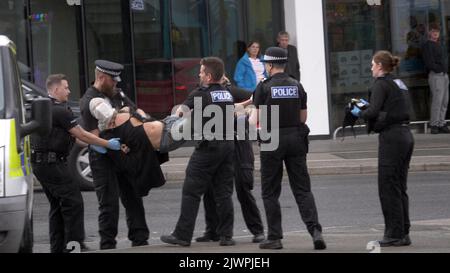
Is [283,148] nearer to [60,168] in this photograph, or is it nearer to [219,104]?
[219,104]

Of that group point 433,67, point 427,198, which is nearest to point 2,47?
point 427,198

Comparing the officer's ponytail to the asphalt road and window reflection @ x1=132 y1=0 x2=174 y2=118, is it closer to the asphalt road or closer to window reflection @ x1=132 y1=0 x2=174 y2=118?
the asphalt road

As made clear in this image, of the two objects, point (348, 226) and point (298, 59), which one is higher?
point (298, 59)

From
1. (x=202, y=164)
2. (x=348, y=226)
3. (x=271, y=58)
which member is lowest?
(x=348, y=226)

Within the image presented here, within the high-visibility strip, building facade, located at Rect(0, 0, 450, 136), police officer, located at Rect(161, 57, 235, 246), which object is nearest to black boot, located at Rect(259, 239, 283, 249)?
police officer, located at Rect(161, 57, 235, 246)

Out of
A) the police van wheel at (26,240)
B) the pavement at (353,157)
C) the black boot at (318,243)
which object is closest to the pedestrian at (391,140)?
the black boot at (318,243)

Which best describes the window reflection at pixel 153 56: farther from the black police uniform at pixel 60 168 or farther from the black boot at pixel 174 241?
the black boot at pixel 174 241

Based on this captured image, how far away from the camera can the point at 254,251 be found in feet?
32.1

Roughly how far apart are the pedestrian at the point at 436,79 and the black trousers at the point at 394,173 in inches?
449

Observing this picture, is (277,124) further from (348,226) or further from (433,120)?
(433,120)

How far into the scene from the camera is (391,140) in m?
10.0

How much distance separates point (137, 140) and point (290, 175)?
62.1 inches

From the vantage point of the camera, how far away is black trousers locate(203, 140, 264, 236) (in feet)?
35.8
